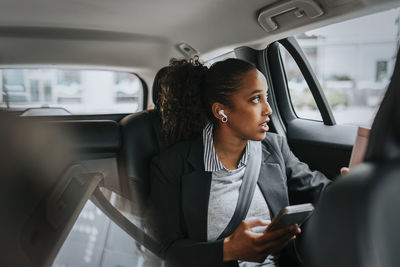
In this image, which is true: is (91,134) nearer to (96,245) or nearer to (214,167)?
(214,167)

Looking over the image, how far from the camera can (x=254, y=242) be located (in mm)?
899

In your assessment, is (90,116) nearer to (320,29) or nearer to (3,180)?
(3,180)

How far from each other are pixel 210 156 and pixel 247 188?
0.14 m

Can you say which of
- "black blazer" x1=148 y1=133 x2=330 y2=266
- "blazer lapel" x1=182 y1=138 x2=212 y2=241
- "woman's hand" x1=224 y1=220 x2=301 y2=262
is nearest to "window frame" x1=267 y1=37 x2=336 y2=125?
"black blazer" x1=148 y1=133 x2=330 y2=266

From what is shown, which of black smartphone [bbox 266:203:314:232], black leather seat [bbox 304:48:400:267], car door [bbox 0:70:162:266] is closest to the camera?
black leather seat [bbox 304:48:400:267]

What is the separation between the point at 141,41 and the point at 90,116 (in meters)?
0.35

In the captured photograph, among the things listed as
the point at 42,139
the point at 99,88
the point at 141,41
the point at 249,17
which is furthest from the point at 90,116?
the point at 249,17

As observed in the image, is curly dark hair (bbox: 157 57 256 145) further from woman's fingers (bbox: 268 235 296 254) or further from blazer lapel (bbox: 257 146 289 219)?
woman's fingers (bbox: 268 235 296 254)

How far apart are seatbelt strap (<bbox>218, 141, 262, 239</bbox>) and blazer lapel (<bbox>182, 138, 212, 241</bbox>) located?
0.23 ft

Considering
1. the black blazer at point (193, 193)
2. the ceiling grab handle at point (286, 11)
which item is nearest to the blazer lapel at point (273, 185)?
the black blazer at point (193, 193)

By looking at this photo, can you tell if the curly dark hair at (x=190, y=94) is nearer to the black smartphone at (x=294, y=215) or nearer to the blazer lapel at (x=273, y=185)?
the blazer lapel at (x=273, y=185)

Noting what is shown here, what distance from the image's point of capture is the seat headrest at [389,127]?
0.44 metres

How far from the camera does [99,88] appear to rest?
3.97 ft

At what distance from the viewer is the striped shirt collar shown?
112 cm
